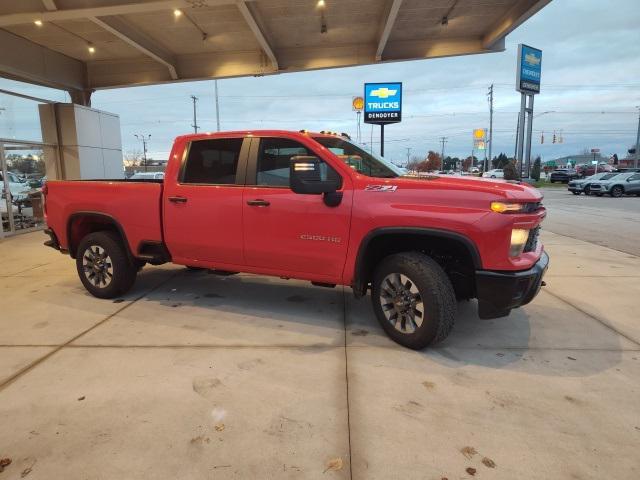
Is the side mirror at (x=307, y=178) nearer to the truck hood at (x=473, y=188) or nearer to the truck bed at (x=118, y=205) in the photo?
the truck hood at (x=473, y=188)

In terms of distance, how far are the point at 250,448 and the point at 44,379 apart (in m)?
1.93

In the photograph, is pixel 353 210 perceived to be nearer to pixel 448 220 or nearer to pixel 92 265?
pixel 448 220

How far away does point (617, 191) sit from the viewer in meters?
26.1

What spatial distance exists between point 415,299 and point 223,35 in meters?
10.2

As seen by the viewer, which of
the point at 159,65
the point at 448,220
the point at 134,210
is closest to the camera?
the point at 448,220

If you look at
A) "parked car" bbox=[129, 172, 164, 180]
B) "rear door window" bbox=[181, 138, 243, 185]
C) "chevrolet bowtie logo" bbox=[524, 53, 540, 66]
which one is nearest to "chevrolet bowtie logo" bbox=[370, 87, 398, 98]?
"parked car" bbox=[129, 172, 164, 180]

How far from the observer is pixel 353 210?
3.92 m

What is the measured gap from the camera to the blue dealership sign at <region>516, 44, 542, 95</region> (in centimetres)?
2506

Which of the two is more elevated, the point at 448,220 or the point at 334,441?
the point at 448,220

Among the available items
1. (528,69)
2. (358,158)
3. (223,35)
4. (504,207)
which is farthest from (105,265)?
(528,69)

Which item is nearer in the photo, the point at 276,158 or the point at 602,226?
the point at 276,158

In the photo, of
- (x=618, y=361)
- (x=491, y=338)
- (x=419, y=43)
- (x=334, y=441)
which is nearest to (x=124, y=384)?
(x=334, y=441)

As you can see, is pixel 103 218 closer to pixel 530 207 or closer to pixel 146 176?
pixel 530 207

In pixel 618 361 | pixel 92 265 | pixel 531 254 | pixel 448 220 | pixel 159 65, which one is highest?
pixel 159 65
